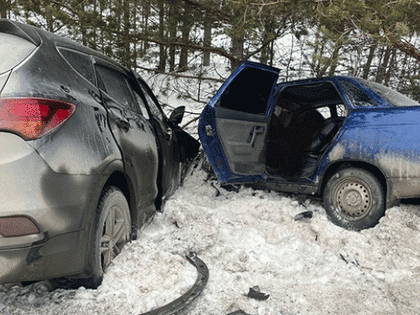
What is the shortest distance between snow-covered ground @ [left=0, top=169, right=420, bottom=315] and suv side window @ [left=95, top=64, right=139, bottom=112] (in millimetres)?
1278

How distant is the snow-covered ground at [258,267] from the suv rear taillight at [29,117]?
1.12 metres

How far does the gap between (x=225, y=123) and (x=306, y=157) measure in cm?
161

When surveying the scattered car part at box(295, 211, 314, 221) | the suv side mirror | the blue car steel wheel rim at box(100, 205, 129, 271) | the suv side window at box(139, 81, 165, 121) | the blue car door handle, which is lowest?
the scattered car part at box(295, 211, 314, 221)

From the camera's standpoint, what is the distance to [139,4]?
7.01 meters

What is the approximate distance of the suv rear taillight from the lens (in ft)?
6.51

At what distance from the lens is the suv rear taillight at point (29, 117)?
1.98m

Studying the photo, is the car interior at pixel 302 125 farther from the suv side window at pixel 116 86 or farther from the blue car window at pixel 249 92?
the suv side window at pixel 116 86

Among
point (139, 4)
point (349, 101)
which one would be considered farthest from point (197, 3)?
point (349, 101)

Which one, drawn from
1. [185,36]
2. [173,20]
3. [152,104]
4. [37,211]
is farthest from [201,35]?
[37,211]

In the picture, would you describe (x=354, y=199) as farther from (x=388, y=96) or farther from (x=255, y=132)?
(x=255, y=132)

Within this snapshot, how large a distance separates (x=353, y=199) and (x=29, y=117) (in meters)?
3.46

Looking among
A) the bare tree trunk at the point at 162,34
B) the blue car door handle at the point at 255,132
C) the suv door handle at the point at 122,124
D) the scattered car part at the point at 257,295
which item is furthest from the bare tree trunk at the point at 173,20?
the scattered car part at the point at 257,295

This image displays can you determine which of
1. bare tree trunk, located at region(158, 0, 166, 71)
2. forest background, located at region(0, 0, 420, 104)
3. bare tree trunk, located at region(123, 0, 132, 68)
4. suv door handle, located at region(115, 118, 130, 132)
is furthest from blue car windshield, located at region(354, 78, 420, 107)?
bare tree trunk, located at region(123, 0, 132, 68)

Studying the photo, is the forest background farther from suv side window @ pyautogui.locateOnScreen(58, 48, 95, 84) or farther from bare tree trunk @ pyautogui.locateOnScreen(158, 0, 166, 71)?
suv side window @ pyautogui.locateOnScreen(58, 48, 95, 84)
